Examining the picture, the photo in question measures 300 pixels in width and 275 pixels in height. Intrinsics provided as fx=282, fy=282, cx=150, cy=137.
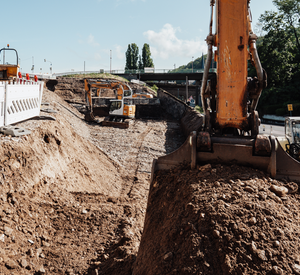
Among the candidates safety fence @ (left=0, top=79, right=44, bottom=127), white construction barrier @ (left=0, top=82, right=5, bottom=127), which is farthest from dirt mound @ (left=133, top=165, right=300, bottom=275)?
safety fence @ (left=0, top=79, right=44, bottom=127)

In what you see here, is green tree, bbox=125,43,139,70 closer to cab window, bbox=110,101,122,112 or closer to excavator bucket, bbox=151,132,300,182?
cab window, bbox=110,101,122,112

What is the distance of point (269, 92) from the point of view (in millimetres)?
37312

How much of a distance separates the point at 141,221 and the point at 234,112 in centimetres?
354

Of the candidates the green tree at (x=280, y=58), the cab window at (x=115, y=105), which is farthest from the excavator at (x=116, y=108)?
the green tree at (x=280, y=58)

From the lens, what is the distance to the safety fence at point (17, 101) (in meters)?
7.16

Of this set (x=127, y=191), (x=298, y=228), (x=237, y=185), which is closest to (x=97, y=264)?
(x=237, y=185)

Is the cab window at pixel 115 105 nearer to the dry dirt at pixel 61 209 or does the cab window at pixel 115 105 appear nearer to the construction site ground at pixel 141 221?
the dry dirt at pixel 61 209

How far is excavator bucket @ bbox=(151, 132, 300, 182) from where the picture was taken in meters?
3.77

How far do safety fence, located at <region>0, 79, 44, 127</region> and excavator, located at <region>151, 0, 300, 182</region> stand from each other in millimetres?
4931

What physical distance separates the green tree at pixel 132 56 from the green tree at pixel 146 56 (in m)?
2.52

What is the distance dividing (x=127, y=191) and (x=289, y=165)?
6.14 m

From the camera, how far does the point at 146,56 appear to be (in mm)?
70875

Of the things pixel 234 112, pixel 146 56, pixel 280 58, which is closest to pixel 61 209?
pixel 234 112

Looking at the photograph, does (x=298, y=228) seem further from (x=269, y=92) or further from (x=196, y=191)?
(x=269, y=92)
